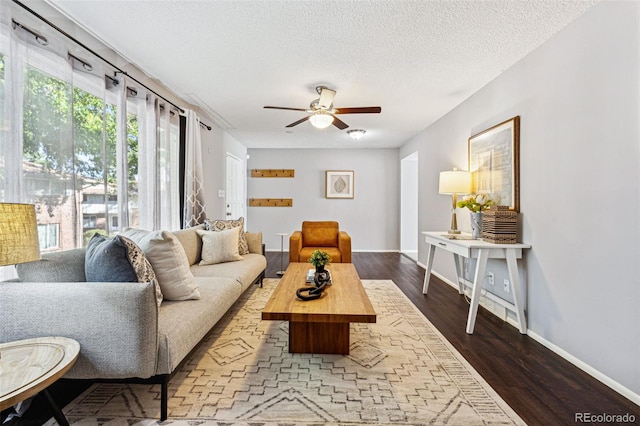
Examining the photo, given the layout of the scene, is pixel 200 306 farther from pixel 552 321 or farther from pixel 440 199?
pixel 440 199

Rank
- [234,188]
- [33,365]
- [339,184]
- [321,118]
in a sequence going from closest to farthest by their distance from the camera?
[33,365] → [321,118] → [234,188] → [339,184]

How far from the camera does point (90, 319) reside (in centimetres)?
134

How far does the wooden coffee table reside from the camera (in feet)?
5.78

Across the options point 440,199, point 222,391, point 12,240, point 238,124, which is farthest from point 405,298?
point 238,124

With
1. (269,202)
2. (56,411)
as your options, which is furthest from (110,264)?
(269,202)

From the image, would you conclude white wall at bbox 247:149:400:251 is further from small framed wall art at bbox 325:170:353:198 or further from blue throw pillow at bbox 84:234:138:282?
blue throw pillow at bbox 84:234:138:282

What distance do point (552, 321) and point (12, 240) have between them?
10.9 feet

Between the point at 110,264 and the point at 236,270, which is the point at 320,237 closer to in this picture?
the point at 236,270

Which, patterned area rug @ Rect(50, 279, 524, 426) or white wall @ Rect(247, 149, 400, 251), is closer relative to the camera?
patterned area rug @ Rect(50, 279, 524, 426)

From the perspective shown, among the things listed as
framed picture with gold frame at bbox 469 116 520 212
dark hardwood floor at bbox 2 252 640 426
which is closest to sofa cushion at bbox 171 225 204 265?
dark hardwood floor at bbox 2 252 640 426

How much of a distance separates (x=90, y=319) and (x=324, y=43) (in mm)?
2393

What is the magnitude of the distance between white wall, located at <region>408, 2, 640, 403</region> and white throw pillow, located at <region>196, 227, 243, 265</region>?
2.89 m

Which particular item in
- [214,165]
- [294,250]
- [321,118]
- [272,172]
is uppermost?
[321,118]

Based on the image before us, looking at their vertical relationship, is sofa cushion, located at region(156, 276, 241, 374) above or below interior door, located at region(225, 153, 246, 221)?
below
